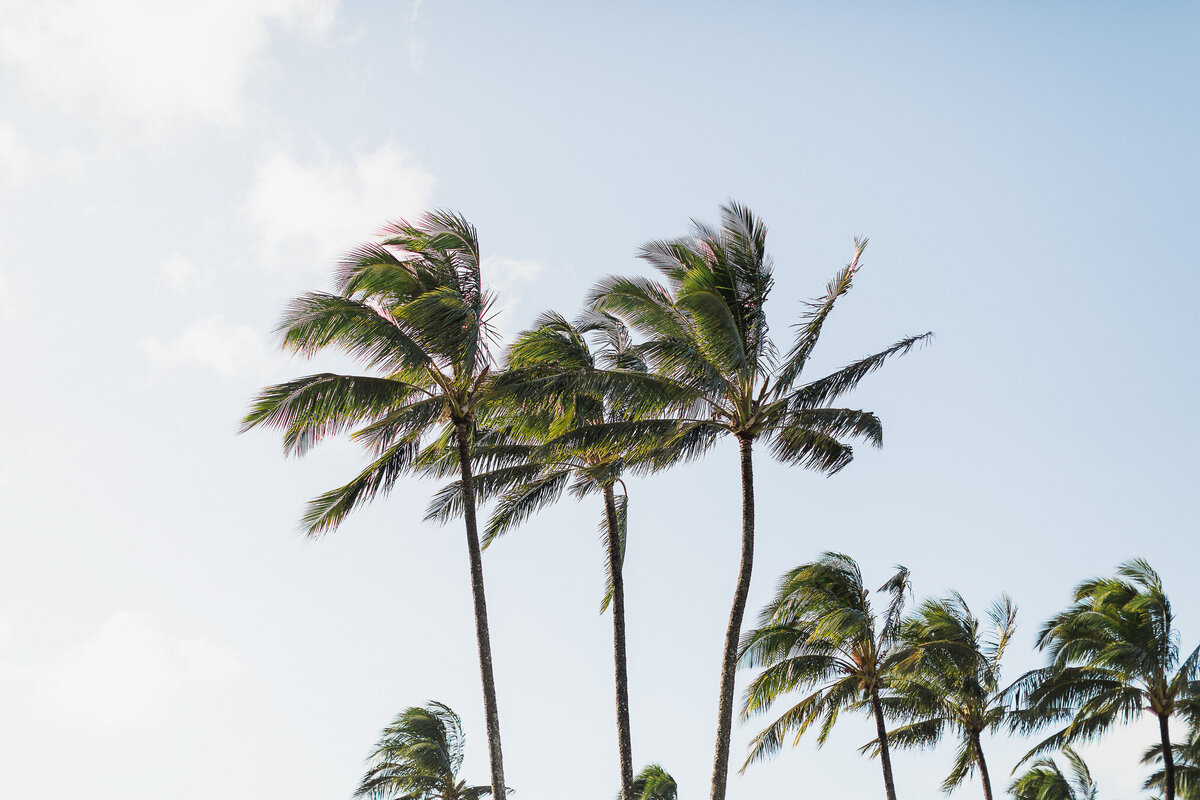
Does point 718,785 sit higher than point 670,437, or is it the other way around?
point 670,437

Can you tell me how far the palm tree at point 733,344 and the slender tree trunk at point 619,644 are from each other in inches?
106

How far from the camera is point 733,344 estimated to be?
16719 mm

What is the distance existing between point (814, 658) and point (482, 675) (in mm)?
9344

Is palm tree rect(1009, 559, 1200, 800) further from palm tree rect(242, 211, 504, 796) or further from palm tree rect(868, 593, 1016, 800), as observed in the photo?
palm tree rect(242, 211, 504, 796)

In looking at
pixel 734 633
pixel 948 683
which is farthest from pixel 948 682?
pixel 734 633

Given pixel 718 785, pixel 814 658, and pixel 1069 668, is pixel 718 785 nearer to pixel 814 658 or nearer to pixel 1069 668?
pixel 814 658

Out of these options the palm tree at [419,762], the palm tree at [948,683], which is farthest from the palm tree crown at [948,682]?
the palm tree at [419,762]

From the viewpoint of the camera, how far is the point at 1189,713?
24.9m

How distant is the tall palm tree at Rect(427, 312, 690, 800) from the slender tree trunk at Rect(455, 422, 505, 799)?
0.96 m

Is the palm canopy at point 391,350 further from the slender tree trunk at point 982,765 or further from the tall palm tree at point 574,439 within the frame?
the slender tree trunk at point 982,765

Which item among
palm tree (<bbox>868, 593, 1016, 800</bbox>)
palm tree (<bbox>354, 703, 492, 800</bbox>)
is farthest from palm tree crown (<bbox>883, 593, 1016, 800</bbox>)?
palm tree (<bbox>354, 703, 492, 800</bbox>)

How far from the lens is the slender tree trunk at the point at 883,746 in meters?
23.9

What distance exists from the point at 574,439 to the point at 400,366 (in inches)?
A: 121

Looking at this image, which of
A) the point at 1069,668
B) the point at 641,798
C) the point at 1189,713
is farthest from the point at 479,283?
the point at 641,798
